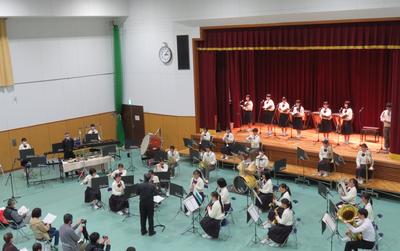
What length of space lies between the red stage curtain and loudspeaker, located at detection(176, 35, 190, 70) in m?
0.59

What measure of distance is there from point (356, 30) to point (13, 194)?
44.9ft

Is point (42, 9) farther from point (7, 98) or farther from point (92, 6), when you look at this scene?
point (7, 98)

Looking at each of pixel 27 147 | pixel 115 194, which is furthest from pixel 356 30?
pixel 27 147

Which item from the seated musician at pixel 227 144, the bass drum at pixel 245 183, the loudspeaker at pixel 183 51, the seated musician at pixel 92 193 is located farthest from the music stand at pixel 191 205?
the loudspeaker at pixel 183 51

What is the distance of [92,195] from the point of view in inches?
632

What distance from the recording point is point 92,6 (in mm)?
21531

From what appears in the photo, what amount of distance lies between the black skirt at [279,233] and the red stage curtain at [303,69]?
20.6 ft

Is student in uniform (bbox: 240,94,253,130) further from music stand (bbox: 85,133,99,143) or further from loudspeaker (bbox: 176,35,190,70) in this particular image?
music stand (bbox: 85,133,99,143)

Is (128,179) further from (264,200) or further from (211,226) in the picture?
(264,200)

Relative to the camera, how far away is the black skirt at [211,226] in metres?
12.9

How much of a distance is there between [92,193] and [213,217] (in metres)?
5.08

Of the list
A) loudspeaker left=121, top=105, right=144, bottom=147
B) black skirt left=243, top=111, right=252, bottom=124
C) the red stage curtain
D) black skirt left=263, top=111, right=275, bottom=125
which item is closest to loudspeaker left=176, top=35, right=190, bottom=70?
the red stage curtain

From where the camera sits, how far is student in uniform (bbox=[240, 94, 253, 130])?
69.3 feet

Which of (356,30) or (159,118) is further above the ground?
(356,30)
